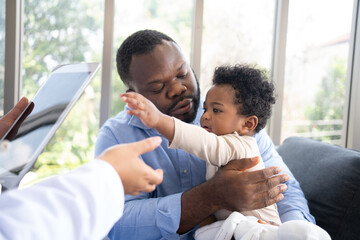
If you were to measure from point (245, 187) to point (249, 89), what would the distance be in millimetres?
434

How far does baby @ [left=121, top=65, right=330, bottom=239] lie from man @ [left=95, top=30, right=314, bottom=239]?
8cm

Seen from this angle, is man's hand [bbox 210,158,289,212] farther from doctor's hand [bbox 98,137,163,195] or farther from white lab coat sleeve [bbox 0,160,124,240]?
white lab coat sleeve [bbox 0,160,124,240]

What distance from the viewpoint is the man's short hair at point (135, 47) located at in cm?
143

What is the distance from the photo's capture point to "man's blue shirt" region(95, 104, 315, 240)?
1.16 metres

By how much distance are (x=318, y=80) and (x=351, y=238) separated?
1982 millimetres

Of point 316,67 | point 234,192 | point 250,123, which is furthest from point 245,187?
point 316,67

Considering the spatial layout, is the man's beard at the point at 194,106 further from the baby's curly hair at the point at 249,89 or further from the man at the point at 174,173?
the baby's curly hair at the point at 249,89

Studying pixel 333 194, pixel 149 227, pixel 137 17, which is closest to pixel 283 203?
pixel 333 194

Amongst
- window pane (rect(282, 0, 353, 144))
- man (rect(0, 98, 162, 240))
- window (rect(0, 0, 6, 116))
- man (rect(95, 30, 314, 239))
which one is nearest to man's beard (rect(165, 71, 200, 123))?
man (rect(95, 30, 314, 239))

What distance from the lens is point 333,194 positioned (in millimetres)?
1416

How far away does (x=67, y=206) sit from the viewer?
0.45 meters

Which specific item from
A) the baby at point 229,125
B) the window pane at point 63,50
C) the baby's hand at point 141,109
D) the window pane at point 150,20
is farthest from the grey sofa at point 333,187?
the window pane at point 63,50

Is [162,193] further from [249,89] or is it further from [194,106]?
[249,89]

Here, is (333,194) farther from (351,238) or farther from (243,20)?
(243,20)
